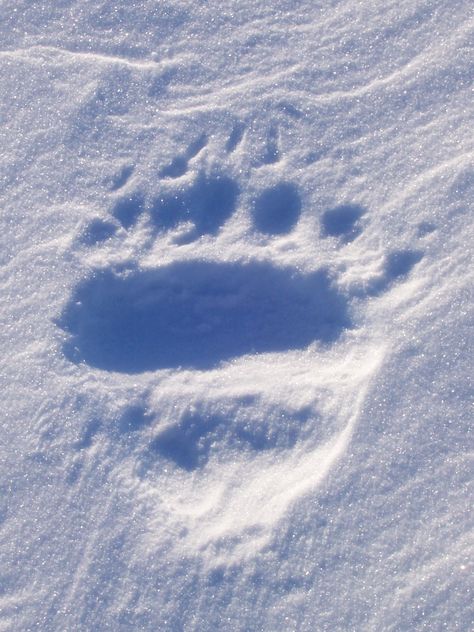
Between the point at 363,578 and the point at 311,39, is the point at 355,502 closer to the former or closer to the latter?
the point at 363,578

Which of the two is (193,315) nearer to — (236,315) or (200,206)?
(236,315)

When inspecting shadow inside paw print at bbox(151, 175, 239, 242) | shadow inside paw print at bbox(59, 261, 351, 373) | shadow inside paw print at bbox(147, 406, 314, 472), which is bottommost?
shadow inside paw print at bbox(147, 406, 314, 472)

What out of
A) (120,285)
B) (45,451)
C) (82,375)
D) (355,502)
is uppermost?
A: (120,285)

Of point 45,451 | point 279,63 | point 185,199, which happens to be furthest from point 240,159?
point 45,451

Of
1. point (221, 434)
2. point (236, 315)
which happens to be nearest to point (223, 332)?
point (236, 315)

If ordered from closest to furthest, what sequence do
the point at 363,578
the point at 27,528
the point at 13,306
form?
1. the point at 363,578
2. the point at 27,528
3. the point at 13,306

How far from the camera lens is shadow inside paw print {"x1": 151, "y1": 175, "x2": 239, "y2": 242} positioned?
2.18m

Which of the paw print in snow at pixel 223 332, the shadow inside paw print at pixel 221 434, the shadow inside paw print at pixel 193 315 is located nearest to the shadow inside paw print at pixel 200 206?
the paw print in snow at pixel 223 332

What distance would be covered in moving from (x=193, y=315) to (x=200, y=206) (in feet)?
1.17

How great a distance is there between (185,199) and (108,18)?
2.36ft

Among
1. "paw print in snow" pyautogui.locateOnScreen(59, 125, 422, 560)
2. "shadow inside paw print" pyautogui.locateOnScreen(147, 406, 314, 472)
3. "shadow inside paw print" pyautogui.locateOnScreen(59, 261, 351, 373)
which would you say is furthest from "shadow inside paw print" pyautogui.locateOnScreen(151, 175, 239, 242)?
"shadow inside paw print" pyautogui.locateOnScreen(147, 406, 314, 472)

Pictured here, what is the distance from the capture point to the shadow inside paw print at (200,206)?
2176 mm

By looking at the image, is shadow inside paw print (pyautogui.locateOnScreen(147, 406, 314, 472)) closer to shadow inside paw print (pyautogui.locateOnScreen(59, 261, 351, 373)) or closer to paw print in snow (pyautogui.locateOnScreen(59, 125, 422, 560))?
paw print in snow (pyautogui.locateOnScreen(59, 125, 422, 560))

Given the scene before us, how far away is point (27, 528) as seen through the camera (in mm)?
2047
